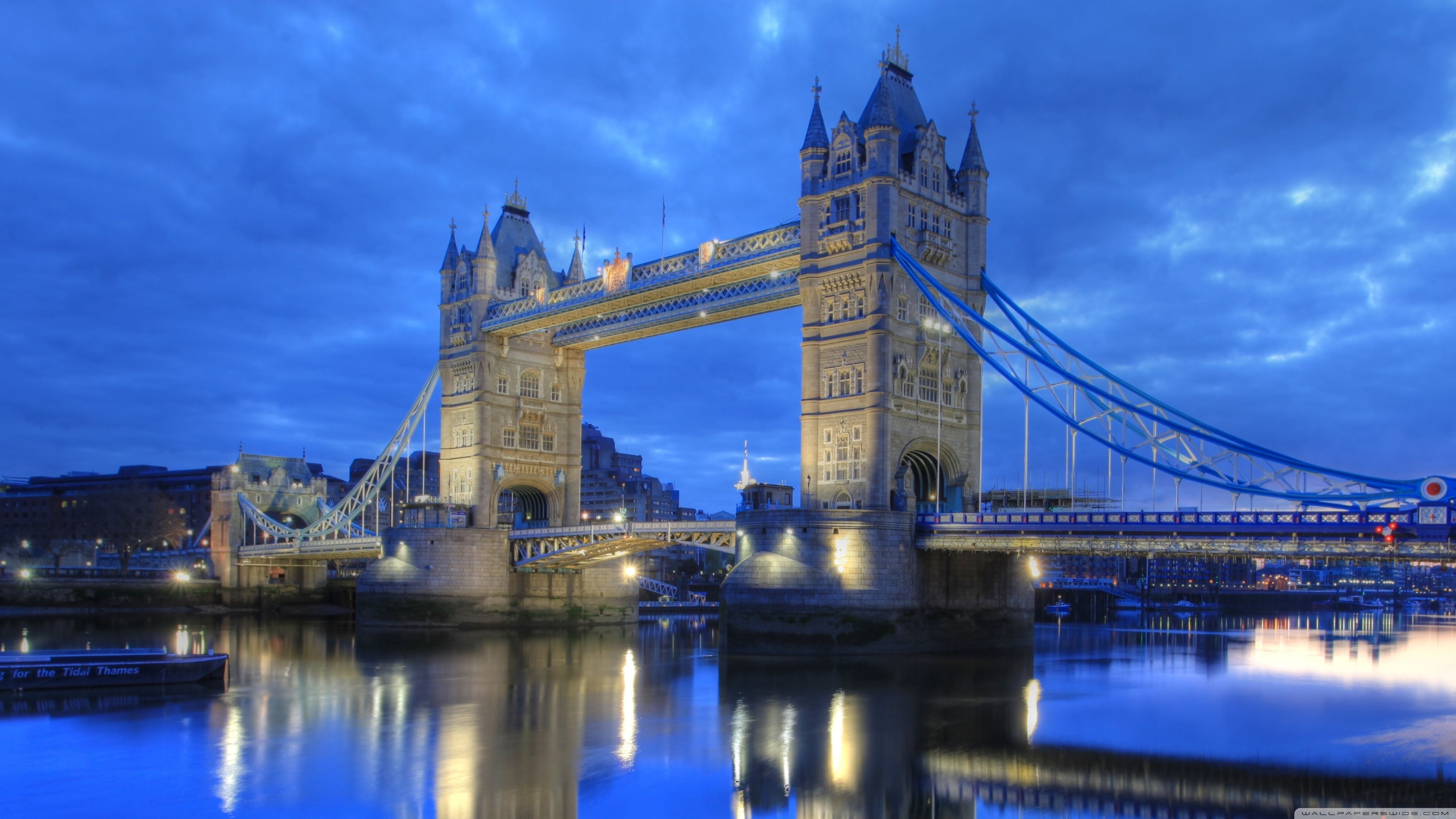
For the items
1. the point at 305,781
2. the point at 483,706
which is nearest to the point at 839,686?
the point at 483,706

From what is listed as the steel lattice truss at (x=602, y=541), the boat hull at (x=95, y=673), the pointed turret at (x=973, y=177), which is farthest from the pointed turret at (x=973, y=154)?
the boat hull at (x=95, y=673)

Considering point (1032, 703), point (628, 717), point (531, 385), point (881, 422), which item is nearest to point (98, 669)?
point (628, 717)

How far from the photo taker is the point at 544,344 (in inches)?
2751

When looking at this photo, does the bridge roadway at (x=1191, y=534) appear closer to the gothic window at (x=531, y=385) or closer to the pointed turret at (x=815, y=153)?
the pointed turret at (x=815, y=153)

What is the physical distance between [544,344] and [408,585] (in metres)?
16.1

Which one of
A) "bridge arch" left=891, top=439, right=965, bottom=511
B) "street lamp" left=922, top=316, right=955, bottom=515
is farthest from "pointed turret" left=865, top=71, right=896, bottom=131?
"bridge arch" left=891, top=439, right=965, bottom=511

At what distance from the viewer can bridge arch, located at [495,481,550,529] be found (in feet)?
229

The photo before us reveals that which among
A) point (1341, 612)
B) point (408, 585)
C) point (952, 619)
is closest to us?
point (952, 619)

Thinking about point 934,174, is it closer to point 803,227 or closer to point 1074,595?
point 803,227

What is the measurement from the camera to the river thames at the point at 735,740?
837 inches

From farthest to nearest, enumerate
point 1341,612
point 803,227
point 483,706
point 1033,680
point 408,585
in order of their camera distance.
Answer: point 1341,612 < point 408,585 < point 803,227 < point 1033,680 < point 483,706

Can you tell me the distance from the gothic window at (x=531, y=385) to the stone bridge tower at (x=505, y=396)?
0.06m

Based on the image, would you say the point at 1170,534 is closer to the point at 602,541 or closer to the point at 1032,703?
the point at 1032,703

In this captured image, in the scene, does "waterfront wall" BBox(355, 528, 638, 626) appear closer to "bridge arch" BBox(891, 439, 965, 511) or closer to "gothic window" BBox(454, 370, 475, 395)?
"gothic window" BBox(454, 370, 475, 395)
